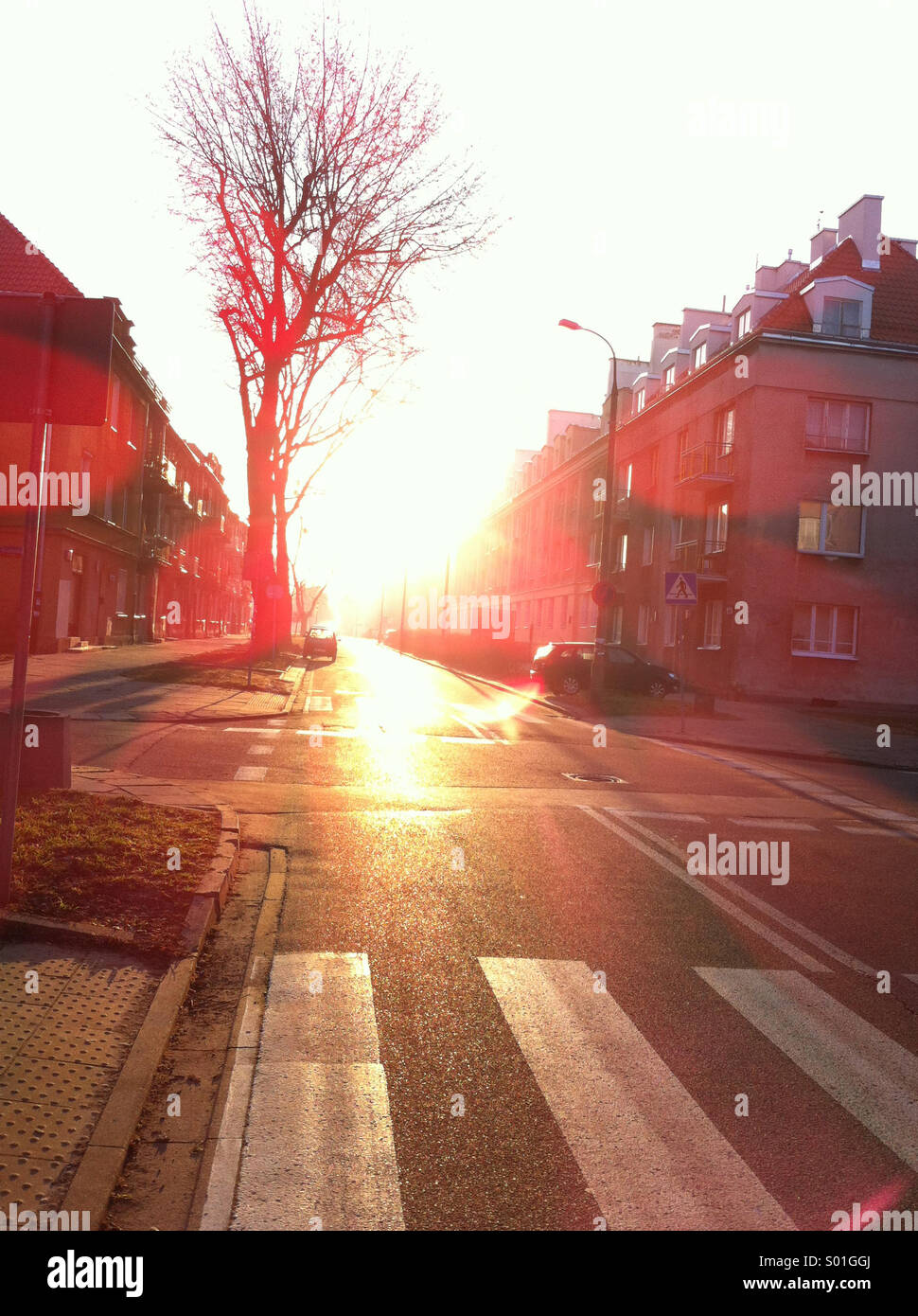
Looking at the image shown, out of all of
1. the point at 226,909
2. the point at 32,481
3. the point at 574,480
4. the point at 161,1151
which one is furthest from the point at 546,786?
the point at 574,480

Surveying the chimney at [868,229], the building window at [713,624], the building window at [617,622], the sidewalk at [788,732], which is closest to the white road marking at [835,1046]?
the sidewalk at [788,732]

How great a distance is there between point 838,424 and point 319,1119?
32.6 meters

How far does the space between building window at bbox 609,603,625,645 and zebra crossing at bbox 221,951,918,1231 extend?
39.7 m

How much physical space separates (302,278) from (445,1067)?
27491 millimetres

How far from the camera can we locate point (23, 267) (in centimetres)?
3027

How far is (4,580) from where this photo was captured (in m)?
29.9

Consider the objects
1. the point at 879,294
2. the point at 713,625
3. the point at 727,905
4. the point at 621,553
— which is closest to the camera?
the point at 727,905

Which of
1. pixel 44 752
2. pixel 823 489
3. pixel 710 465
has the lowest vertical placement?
pixel 44 752

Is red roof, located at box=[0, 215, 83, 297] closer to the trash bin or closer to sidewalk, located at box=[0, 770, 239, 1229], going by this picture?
the trash bin

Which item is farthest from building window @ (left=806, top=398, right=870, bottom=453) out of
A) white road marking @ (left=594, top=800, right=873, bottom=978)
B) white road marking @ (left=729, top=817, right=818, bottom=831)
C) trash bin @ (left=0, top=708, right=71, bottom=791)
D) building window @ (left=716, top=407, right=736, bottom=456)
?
trash bin @ (left=0, top=708, right=71, bottom=791)

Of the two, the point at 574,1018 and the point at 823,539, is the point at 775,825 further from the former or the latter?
the point at 823,539

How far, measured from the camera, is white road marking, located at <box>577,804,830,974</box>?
620cm

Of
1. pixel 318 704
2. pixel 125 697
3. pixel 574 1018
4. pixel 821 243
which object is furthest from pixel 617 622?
pixel 574 1018
